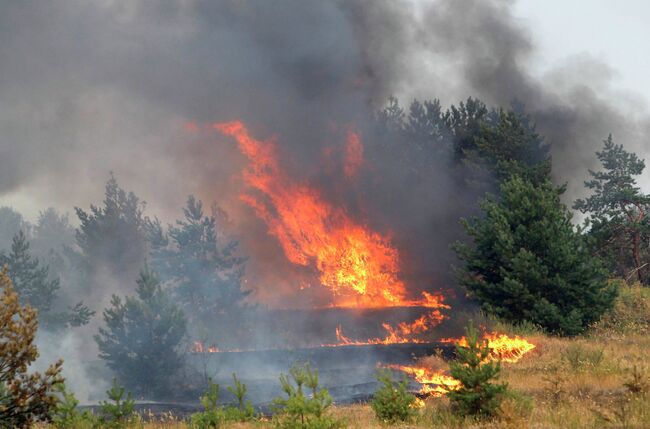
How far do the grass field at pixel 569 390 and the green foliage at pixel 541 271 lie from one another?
118 cm

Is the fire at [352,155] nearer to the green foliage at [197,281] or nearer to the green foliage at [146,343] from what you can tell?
the green foliage at [197,281]

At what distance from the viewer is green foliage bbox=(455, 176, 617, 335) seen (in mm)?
25281

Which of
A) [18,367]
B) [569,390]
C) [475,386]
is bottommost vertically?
[569,390]

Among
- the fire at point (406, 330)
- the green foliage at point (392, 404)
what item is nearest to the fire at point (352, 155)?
the fire at point (406, 330)

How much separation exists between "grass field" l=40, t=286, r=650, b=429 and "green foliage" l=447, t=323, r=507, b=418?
295mm

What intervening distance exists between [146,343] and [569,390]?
20.6 meters

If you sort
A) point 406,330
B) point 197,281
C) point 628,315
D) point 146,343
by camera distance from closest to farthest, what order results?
1. point 146,343
2. point 628,315
3. point 406,330
4. point 197,281

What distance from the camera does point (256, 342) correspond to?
4241 cm

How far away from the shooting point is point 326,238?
4641cm

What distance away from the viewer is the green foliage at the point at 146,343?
28141 millimetres

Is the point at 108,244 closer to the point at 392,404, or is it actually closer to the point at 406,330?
the point at 406,330

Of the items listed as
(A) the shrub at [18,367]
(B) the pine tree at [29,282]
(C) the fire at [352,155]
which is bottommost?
(A) the shrub at [18,367]

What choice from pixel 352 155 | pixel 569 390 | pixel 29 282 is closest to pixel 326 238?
pixel 352 155

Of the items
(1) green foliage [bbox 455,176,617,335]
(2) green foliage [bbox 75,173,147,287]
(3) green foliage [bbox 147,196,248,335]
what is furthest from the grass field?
(2) green foliage [bbox 75,173,147,287]
